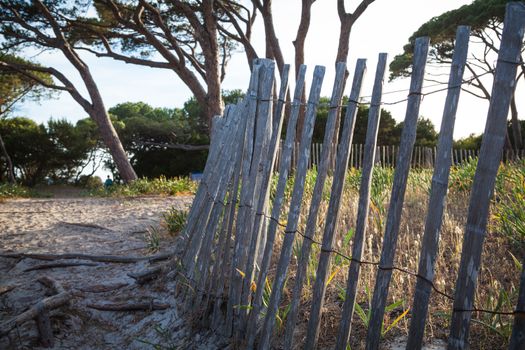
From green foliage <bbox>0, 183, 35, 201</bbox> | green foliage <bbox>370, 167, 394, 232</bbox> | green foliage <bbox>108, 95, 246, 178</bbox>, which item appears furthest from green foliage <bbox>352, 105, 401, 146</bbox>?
green foliage <bbox>0, 183, 35, 201</bbox>

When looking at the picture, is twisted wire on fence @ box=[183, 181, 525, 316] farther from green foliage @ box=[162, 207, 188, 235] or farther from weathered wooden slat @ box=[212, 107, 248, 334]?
green foliage @ box=[162, 207, 188, 235]

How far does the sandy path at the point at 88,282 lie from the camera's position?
2930 millimetres

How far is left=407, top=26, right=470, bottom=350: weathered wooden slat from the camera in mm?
1473

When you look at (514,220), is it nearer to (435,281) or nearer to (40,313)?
(435,281)

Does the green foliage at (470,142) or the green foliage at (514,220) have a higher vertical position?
the green foliage at (470,142)

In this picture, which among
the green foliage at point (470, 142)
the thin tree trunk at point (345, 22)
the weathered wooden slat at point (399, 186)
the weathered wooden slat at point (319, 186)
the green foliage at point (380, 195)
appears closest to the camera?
the weathered wooden slat at point (399, 186)

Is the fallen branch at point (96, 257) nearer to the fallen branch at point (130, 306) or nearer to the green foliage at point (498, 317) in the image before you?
the fallen branch at point (130, 306)

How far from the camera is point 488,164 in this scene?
1.37 meters

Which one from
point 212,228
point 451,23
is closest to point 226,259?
point 212,228

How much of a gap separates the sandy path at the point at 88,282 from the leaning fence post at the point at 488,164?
1601 mm

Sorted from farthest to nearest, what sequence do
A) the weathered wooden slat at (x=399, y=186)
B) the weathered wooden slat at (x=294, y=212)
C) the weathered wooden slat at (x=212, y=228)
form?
the weathered wooden slat at (x=212, y=228) → the weathered wooden slat at (x=294, y=212) → the weathered wooden slat at (x=399, y=186)

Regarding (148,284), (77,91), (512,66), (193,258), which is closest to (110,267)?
(148,284)

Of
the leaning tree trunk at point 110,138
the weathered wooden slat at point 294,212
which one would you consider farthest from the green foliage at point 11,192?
the weathered wooden slat at point 294,212

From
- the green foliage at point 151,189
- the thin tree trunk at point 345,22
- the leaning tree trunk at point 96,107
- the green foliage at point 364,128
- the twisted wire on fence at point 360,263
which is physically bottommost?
the green foliage at point 151,189
